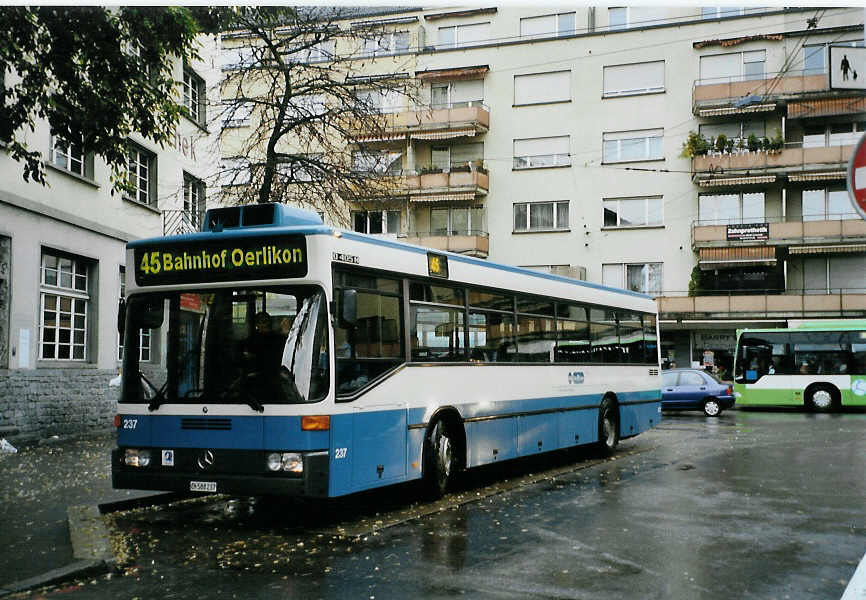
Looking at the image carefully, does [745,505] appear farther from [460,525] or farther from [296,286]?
[296,286]

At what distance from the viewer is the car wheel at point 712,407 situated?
28875mm

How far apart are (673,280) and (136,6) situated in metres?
35.2

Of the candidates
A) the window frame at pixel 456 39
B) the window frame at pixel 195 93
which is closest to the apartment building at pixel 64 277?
the window frame at pixel 195 93

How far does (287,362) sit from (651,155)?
37.3 metres

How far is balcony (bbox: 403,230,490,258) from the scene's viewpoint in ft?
145

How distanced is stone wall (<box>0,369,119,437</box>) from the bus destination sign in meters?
8.77

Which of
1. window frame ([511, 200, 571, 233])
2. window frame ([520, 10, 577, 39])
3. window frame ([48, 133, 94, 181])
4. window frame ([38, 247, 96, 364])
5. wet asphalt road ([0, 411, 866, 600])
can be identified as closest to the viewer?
wet asphalt road ([0, 411, 866, 600])

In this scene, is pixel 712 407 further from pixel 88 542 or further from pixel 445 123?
pixel 88 542

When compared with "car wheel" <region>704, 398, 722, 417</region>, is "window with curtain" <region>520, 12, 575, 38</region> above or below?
above

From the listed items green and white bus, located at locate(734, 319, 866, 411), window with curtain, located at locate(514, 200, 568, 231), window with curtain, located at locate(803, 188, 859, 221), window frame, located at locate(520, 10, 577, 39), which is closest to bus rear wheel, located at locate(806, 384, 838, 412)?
green and white bus, located at locate(734, 319, 866, 411)

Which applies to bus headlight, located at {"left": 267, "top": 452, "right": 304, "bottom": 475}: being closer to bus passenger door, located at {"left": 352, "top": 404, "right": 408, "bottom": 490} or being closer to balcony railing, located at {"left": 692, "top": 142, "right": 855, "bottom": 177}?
bus passenger door, located at {"left": 352, "top": 404, "right": 408, "bottom": 490}

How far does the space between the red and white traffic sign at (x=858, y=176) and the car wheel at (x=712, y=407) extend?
23.6 m

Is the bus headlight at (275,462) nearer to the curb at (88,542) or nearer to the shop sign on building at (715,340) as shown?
the curb at (88,542)

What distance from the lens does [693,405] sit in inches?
1153
